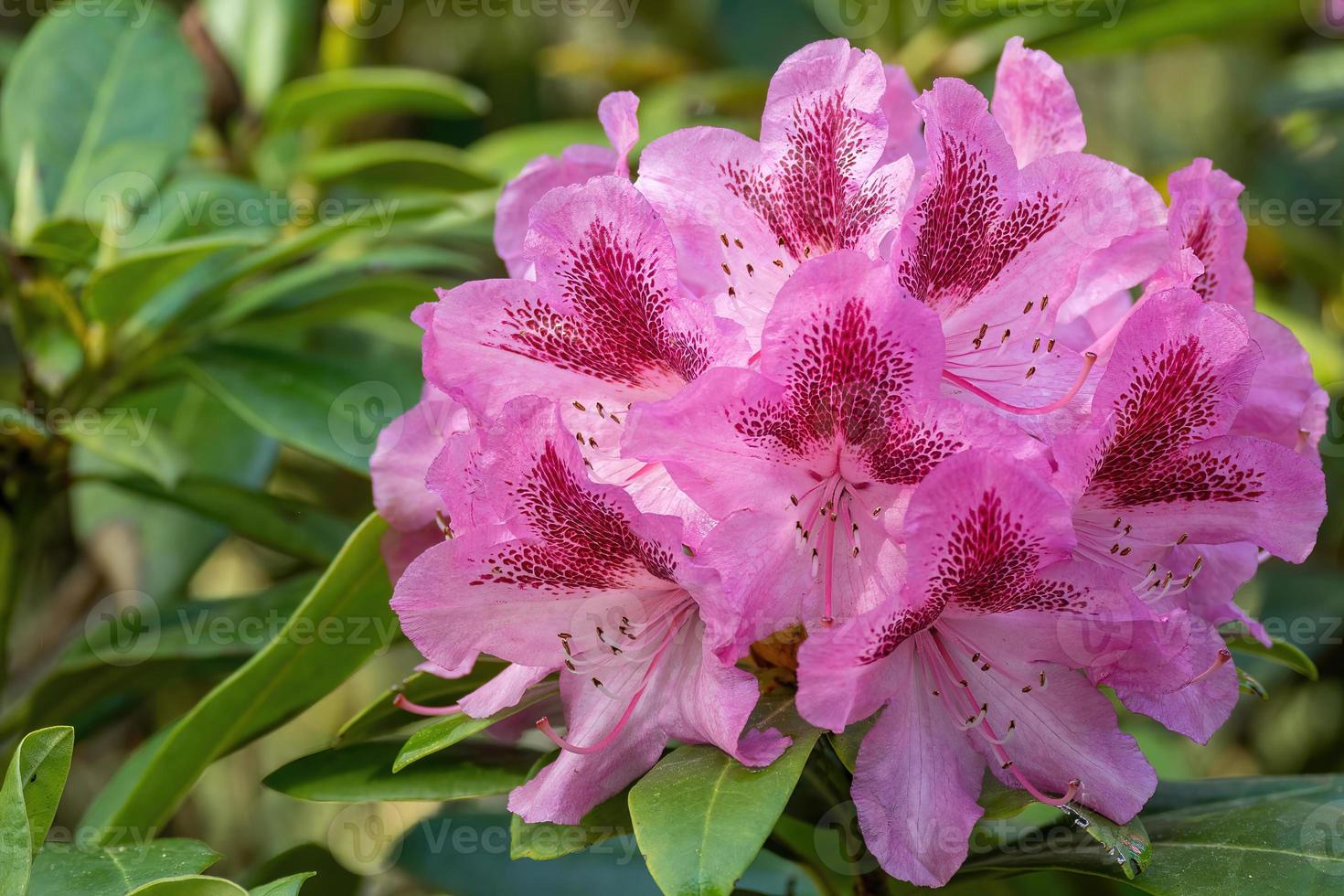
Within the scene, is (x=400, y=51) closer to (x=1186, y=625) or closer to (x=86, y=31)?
(x=86, y=31)

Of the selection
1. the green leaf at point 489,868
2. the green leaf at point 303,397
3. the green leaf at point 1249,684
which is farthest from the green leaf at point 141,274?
the green leaf at point 1249,684

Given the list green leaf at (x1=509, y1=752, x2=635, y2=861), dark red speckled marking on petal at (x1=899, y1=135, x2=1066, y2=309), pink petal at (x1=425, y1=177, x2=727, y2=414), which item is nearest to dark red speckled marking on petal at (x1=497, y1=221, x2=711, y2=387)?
pink petal at (x1=425, y1=177, x2=727, y2=414)

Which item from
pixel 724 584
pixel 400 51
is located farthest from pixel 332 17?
pixel 724 584

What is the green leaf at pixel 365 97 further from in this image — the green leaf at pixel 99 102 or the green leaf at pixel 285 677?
the green leaf at pixel 285 677

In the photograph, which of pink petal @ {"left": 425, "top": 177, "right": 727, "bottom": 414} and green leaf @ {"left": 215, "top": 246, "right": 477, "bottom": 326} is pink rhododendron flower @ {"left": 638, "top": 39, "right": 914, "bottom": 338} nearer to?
pink petal @ {"left": 425, "top": 177, "right": 727, "bottom": 414}

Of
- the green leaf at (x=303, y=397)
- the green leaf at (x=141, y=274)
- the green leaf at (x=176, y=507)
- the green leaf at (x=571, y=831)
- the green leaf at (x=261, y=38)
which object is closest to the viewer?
the green leaf at (x=571, y=831)

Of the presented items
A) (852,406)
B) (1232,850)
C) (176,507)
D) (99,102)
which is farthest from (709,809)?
(99,102)
